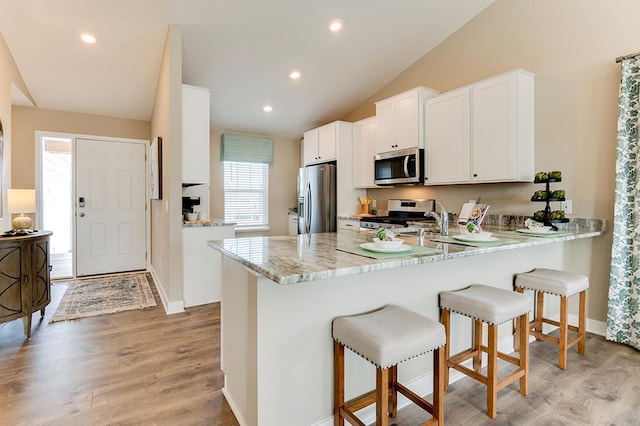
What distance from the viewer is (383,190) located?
4.93 meters

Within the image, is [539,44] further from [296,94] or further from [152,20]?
[152,20]

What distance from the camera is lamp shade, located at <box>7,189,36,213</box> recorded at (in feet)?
9.71

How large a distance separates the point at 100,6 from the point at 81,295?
316 centimetres

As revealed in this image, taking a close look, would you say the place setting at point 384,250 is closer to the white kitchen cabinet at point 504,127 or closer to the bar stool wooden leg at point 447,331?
the bar stool wooden leg at point 447,331

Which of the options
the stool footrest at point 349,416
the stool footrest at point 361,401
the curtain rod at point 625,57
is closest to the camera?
the stool footrest at point 349,416

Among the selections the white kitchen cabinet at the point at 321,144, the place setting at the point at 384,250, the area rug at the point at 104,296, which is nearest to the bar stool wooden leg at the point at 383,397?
the place setting at the point at 384,250

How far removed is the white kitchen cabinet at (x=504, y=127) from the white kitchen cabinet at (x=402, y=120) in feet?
2.11

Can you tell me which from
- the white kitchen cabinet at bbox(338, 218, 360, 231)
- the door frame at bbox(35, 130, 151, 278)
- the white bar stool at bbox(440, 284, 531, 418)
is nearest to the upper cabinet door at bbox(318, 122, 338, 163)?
the white kitchen cabinet at bbox(338, 218, 360, 231)

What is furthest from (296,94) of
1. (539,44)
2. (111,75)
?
(539,44)

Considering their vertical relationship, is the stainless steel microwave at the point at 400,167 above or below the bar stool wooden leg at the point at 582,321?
above

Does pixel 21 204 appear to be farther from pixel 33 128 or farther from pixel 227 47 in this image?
pixel 227 47

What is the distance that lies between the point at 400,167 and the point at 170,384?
130 inches

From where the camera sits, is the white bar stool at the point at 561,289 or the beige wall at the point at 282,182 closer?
the white bar stool at the point at 561,289

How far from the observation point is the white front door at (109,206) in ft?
15.6
